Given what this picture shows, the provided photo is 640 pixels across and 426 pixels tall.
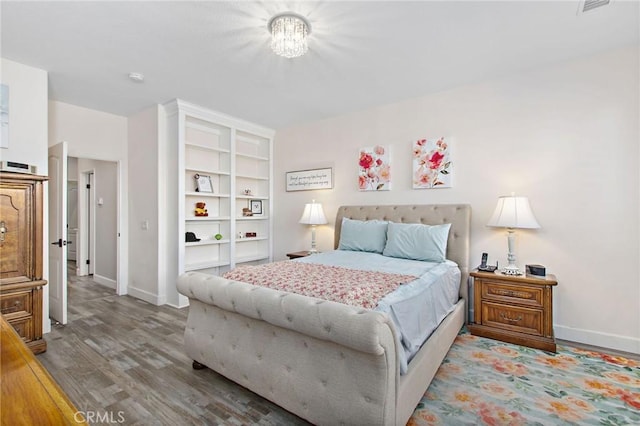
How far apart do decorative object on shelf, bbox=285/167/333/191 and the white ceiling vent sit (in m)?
2.97

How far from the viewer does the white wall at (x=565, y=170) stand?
257 centimetres

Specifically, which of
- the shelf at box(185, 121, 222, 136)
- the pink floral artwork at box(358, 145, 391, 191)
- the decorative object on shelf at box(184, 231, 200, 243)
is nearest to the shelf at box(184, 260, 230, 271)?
the decorative object on shelf at box(184, 231, 200, 243)

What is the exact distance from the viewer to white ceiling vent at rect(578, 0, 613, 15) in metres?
1.99

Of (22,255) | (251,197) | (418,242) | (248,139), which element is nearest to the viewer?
(22,255)

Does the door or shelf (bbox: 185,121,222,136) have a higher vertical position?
shelf (bbox: 185,121,222,136)

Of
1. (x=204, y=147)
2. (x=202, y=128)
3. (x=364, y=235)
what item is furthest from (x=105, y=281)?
(x=364, y=235)

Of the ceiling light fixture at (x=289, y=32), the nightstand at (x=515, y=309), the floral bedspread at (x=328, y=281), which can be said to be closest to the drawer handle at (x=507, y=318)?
the nightstand at (x=515, y=309)

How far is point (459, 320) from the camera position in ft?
9.27

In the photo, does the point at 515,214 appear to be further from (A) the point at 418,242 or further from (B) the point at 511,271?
(A) the point at 418,242

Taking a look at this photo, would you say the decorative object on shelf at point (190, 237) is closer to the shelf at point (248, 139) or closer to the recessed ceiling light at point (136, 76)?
the shelf at point (248, 139)

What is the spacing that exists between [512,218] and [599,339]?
4.25ft

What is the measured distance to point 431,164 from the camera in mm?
3516

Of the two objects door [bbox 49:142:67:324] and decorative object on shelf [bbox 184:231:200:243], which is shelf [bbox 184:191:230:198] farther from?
door [bbox 49:142:67:324]

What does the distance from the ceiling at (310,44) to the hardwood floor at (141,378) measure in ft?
8.51
